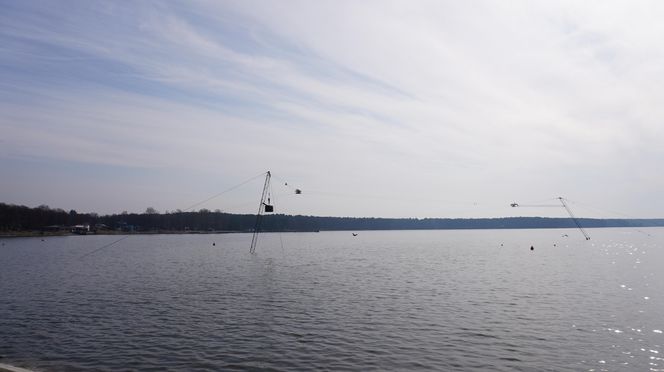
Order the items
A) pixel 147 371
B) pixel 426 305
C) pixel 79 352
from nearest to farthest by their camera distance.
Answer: pixel 147 371
pixel 79 352
pixel 426 305

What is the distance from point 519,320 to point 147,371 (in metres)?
26.7

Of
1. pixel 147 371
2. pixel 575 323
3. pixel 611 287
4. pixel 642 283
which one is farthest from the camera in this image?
pixel 642 283

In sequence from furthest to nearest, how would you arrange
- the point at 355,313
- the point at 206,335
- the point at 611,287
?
the point at 611,287 → the point at 355,313 → the point at 206,335

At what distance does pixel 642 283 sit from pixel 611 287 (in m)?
8.31

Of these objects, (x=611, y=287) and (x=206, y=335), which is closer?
(x=206, y=335)

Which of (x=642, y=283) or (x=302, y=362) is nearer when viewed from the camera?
(x=302, y=362)

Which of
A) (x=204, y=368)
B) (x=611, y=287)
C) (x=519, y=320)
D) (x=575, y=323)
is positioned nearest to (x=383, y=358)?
(x=204, y=368)

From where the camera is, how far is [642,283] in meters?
60.8

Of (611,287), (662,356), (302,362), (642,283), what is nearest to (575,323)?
(662,356)

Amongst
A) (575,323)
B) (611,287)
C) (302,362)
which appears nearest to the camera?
(302,362)

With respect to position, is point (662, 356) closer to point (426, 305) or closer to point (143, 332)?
point (426, 305)

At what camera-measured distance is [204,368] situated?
965 inches

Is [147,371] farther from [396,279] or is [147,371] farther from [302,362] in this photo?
[396,279]

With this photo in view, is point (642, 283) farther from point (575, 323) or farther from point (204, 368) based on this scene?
point (204, 368)
